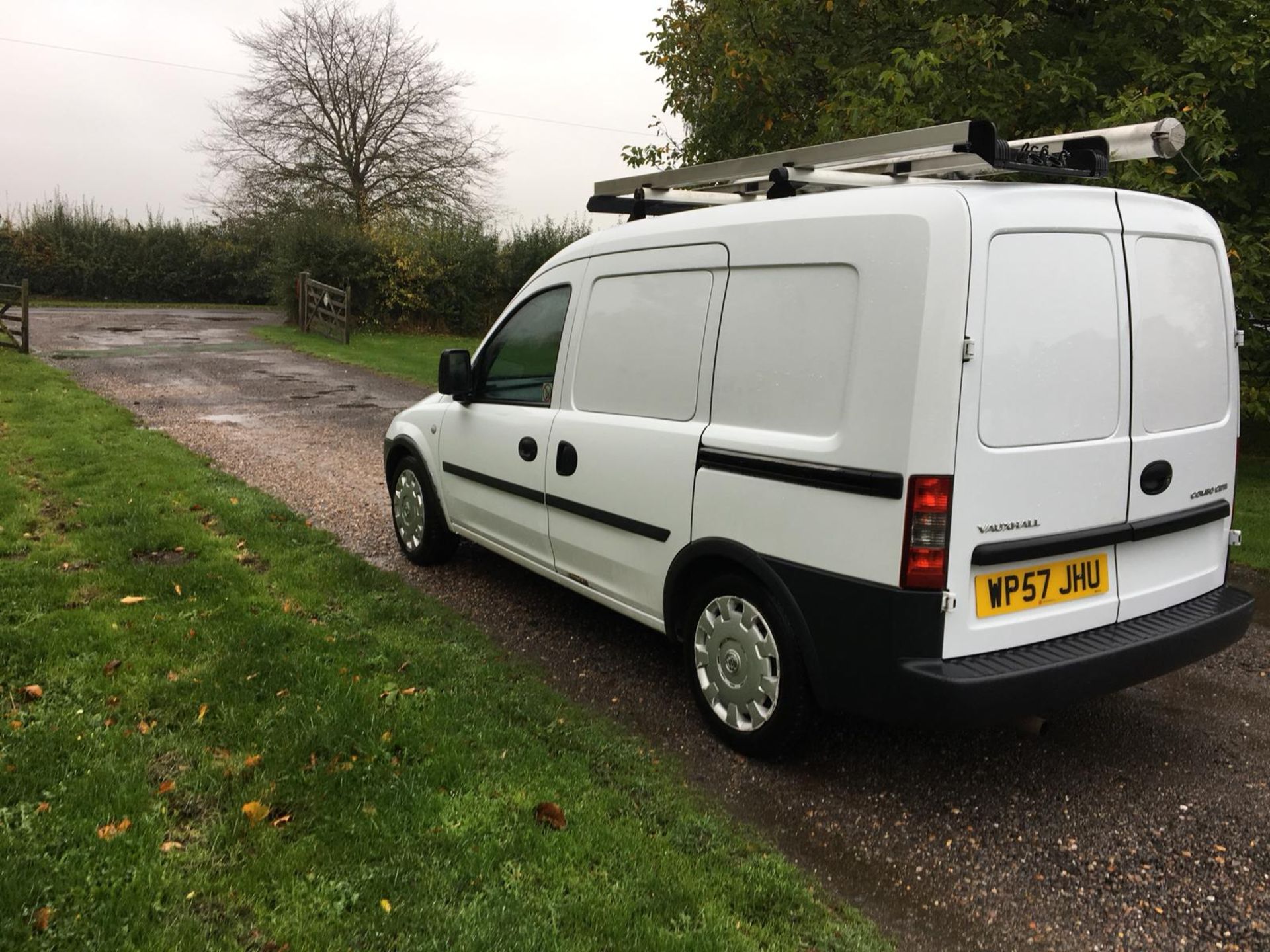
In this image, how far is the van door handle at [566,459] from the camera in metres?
4.49

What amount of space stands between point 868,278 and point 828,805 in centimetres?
189

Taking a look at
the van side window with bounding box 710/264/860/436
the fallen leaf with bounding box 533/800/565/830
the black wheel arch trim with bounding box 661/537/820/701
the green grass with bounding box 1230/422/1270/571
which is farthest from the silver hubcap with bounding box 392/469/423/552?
the green grass with bounding box 1230/422/1270/571

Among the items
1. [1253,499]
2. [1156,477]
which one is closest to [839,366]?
[1156,477]

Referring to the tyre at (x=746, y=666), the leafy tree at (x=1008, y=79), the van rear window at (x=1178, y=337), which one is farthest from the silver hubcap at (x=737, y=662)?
the leafy tree at (x=1008, y=79)

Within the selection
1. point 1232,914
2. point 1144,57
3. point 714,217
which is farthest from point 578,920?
point 1144,57

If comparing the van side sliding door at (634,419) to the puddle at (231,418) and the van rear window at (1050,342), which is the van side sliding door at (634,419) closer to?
the van rear window at (1050,342)

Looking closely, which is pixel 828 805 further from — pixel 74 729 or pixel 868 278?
pixel 74 729

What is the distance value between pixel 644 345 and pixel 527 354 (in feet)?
3.62

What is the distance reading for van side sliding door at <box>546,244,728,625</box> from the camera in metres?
3.87

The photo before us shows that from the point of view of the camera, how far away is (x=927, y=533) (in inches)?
118

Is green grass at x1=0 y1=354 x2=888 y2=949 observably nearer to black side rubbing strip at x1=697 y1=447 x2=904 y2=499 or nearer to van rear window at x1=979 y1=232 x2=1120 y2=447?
black side rubbing strip at x1=697 y1=447 x2=904 y2=499

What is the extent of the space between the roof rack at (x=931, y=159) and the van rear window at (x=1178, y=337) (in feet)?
1.25

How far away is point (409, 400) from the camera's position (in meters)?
14.1

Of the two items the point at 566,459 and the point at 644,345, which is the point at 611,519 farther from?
the point at 644,345
